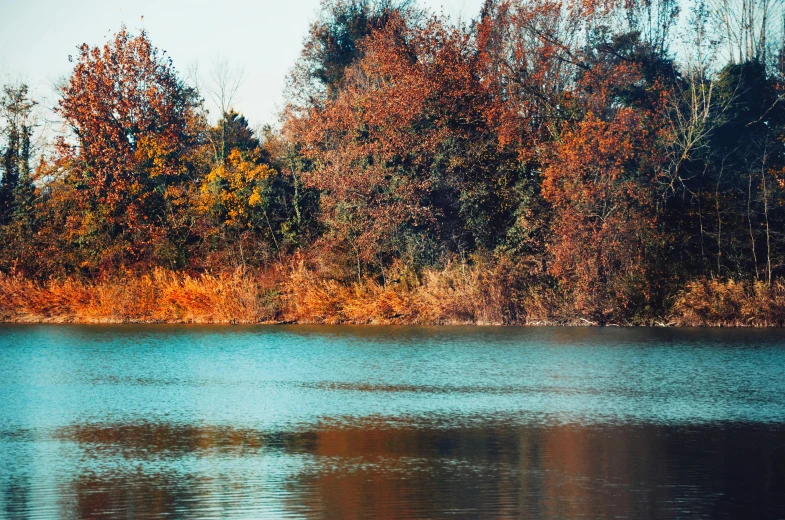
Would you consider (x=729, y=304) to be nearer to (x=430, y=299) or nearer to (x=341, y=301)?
(x=430, y=299)

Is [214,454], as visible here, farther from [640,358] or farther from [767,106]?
[767,106]

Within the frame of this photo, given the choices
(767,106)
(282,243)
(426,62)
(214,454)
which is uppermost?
(426,62)

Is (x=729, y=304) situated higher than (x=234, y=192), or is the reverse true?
(x=234, y=192)

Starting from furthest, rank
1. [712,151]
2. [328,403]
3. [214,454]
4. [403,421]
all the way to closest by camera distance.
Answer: [712,151]
[328,403]
[403,421]
[214,454]

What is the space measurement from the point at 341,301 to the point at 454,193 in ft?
21.4

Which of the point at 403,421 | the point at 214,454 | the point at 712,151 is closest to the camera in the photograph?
the point at 214,454

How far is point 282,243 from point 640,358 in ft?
75.2

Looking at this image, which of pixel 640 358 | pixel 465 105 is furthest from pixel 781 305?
pixel 465 105

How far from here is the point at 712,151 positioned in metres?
38.9

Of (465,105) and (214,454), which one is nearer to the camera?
(214,454)

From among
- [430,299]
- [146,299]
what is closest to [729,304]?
[430,299]

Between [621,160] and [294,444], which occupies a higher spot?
[621,160]

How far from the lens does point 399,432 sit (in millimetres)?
15430

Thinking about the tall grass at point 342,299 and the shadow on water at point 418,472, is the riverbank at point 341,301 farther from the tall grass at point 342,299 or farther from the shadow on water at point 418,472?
the shadow on water at point 418,472
